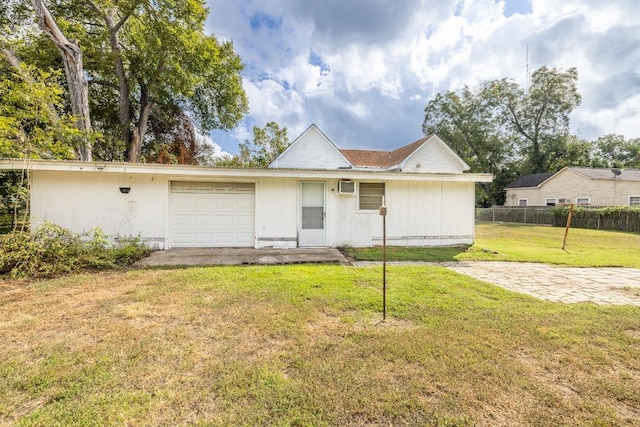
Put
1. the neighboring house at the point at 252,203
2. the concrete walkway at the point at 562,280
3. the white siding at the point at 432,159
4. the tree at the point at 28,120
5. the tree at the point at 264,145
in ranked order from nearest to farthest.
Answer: the concrete walkway at the point at 562,280, the tree at the point at 28,120, the neighboring house at the point at 252,203, the white siding at the point at 432,159, the tree at the point at 264,145

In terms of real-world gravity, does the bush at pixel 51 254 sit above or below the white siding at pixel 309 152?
below

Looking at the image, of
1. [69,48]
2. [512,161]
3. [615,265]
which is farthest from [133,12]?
[512,161]

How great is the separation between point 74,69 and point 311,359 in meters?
15.7

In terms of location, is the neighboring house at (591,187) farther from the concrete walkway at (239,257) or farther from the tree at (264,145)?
the tree at (264,145)

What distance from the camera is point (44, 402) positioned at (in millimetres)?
1935

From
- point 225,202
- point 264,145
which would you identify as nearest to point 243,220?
point 225,202

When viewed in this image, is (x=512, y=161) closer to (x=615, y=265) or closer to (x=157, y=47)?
(x=615, y=265)

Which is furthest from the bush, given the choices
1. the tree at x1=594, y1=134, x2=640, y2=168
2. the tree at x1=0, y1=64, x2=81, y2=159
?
the tree at x1=594, y1=134, x2=640, y2=168

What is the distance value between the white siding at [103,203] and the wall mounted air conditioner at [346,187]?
5.03m

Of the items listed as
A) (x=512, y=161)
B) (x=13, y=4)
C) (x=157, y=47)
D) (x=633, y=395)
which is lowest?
(x=633, y=395)

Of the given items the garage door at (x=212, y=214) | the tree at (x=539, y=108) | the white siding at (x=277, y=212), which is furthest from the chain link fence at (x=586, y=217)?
the garage door at (x=212, y=214)

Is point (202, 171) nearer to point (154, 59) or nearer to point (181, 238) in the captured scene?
point (181, 238)

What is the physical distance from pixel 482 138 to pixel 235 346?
3569cm

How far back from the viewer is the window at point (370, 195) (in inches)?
334
